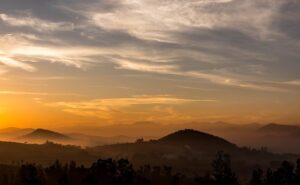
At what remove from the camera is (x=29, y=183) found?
652 feet
